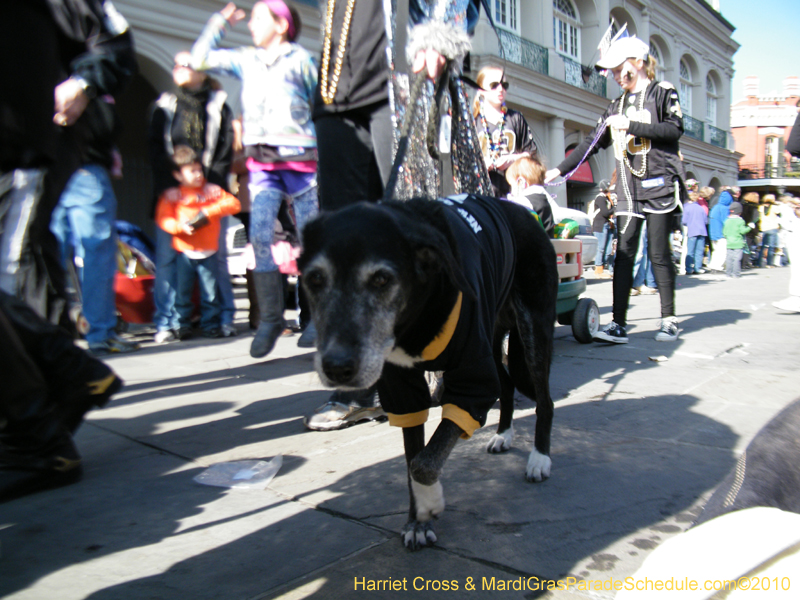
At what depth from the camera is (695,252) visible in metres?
14.9

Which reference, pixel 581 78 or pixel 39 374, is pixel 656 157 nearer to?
pixel 39 374

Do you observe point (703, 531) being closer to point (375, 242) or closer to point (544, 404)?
point (375, 242)

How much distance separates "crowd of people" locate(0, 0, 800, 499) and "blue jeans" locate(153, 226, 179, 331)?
2cm

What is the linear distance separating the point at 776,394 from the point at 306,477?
2881mm

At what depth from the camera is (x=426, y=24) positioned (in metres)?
3.07

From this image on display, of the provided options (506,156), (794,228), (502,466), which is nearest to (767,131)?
(794,228)

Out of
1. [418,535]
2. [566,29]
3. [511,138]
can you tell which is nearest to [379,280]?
[418,535]

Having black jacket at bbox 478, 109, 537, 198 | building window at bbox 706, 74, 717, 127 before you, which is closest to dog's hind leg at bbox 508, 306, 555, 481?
black jacket at bbox 478, 109, 537, 198

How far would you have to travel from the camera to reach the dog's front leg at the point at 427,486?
186 cm

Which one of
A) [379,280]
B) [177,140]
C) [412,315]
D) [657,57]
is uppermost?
[657,57]

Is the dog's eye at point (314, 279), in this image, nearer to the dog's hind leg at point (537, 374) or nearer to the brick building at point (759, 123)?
the dog's hind leg at point (537, 374)

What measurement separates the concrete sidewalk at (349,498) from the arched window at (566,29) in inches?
913

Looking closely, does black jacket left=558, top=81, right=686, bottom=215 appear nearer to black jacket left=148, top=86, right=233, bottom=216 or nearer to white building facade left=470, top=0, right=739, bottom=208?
black jacket left=148, top=86, right=233, bottom=216

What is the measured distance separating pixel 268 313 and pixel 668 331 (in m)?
3.79
